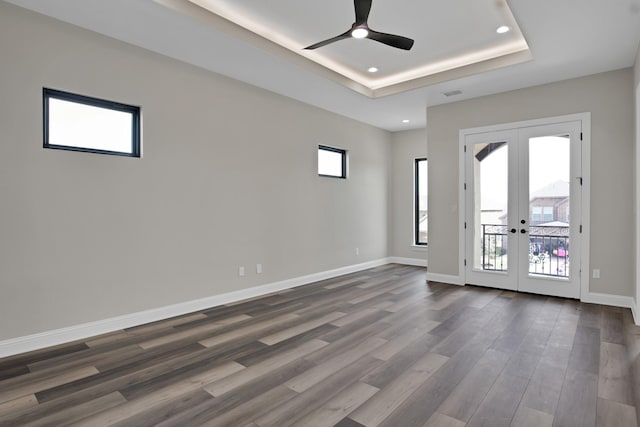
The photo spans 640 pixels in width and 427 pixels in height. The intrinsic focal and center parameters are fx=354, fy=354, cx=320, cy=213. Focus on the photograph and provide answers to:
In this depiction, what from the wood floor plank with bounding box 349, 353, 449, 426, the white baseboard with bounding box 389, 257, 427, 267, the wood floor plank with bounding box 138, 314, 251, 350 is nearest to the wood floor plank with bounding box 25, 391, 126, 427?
the wood floor plank with bounding box 138, 314, 251, 350

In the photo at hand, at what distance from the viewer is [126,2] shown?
300 centimetres

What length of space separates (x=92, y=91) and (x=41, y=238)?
58.2 inches

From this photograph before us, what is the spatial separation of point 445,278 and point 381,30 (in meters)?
3.94

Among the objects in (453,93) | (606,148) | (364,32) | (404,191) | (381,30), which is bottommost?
(404,191)

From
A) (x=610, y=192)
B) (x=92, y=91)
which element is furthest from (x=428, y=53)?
(x=92, y=91)

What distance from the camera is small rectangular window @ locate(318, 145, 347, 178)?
634 cm

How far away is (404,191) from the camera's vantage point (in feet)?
25.7

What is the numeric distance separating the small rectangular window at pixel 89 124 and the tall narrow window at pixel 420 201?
5680 millimetres

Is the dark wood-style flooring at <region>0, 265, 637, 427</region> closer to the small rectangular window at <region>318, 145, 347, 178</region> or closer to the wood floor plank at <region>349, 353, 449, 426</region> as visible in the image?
the wood floor plank at <region>349, 353, 449, 426</region>

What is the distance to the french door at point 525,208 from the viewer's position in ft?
15.6

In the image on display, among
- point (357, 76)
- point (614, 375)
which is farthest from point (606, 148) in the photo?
point (357, 76)

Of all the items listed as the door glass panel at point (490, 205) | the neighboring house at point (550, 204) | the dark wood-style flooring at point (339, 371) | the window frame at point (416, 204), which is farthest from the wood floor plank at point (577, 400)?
the window frame at point (416, 204)

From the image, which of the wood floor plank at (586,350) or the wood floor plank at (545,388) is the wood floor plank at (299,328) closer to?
the wood floor plank at (545,388)

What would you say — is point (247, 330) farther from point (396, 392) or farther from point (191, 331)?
point (396, 392)
